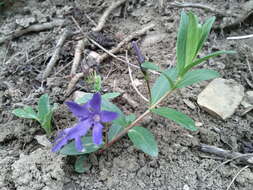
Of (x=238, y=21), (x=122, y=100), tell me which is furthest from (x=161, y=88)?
(x=238, y=21)

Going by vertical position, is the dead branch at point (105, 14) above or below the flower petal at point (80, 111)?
below

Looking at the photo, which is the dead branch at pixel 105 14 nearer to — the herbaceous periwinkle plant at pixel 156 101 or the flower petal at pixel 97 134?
Answer: the herbaceous periwinkle plant at pixel 156 101

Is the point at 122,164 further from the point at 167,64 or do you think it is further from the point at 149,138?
the point at 167,64

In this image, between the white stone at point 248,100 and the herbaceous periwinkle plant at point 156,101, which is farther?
the white stone at point 248,100

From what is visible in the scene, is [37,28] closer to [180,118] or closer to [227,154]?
[180,118]

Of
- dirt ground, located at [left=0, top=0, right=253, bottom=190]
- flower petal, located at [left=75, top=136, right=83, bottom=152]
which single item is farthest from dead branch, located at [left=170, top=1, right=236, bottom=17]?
flower petal, located at [left=75, top=136, right=83, bottom=152]

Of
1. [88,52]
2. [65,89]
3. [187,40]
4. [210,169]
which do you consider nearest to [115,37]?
[88,52]

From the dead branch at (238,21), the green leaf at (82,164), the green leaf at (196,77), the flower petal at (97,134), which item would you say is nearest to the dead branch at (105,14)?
the dead branch at (238,21)
